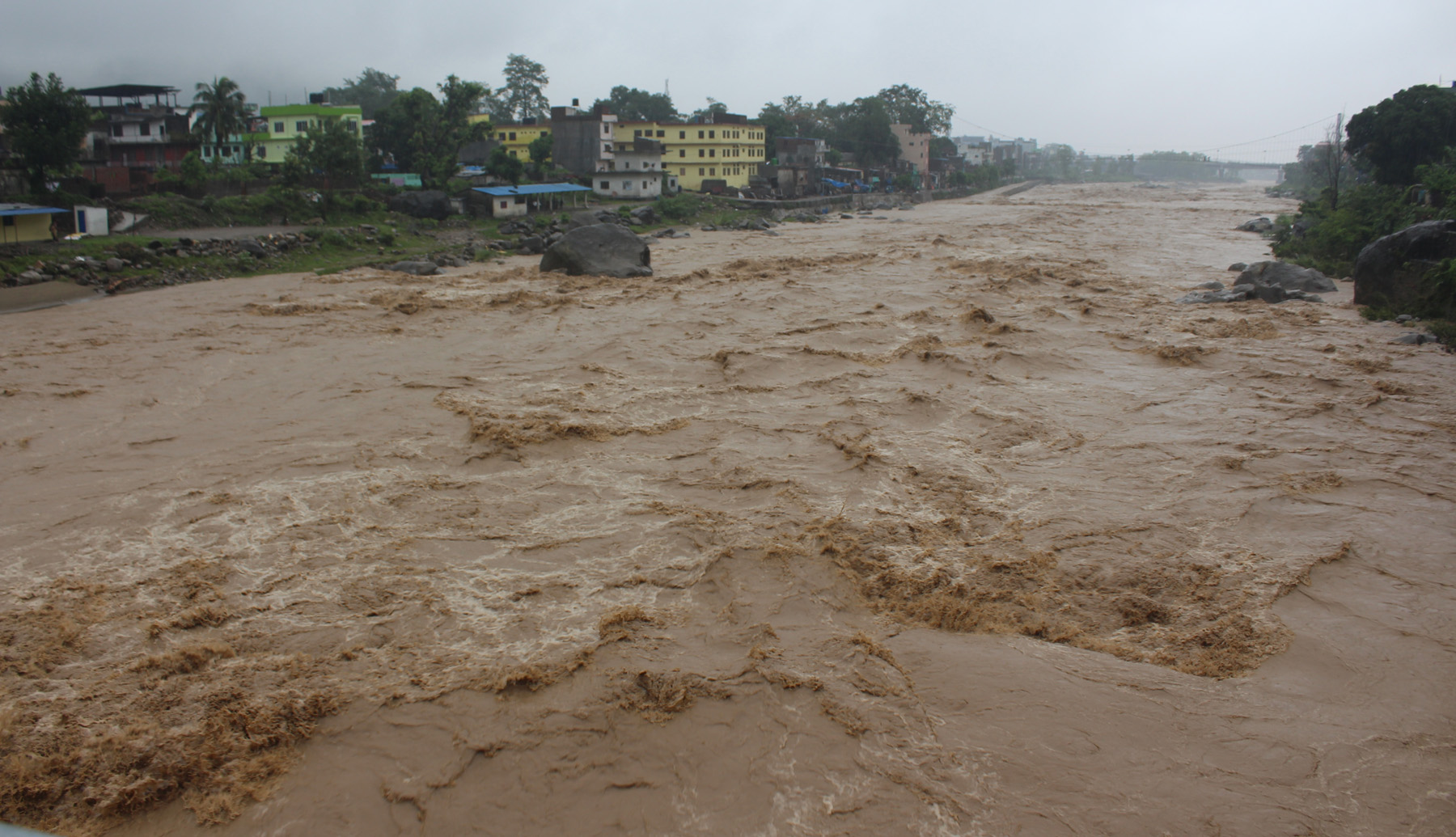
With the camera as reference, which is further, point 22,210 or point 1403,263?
point 22,210

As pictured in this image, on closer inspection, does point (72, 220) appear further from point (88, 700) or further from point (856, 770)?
point (856, 770)

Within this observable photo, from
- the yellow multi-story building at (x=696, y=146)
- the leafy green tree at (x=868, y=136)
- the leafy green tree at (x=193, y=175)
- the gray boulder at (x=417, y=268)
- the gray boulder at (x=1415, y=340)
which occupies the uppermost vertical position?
the leafy green tree at (x=868, y=136)

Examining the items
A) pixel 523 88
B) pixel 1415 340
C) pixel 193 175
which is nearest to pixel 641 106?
pixel 523 88

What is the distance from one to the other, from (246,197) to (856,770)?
100ft

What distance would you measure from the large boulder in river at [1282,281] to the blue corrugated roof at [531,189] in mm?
27544

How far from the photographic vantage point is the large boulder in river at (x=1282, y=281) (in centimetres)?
1716

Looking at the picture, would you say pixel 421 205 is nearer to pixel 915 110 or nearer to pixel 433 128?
pixel 433 128

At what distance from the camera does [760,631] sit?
16.8ft

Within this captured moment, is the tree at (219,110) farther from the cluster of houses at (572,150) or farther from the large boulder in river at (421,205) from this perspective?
the large boulder in river at (421,205)

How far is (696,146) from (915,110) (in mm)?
48201

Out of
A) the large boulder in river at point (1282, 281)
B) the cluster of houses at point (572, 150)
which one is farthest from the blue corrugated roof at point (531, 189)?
the large boulder in river at point (1282, 281)

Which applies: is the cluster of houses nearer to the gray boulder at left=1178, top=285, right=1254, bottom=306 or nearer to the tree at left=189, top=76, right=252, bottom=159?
the tree at left=189, top=76, right=252, bottom=159

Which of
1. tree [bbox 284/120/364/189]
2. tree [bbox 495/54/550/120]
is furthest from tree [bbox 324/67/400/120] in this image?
tree [bbox 284/120/364/189]

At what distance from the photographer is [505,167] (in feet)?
132
